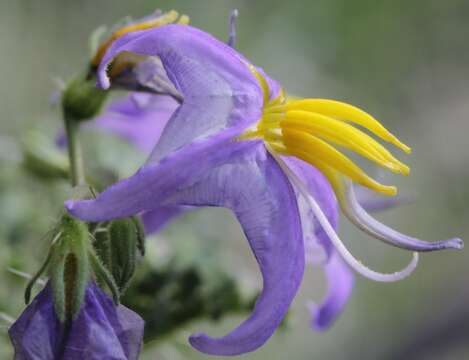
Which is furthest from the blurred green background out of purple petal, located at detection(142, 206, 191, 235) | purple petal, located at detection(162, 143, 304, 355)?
purple petal, located at detection(162, 143, 304, 355)

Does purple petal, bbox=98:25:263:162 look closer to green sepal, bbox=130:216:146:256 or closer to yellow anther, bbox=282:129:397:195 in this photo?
yellow anther, bbox=282:129:397:195

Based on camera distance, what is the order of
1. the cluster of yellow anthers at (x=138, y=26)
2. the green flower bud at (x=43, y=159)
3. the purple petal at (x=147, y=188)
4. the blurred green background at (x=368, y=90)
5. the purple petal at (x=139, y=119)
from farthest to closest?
the blurred green background at (x=368, y=90) → the green flower bud at (x=43, y=159) → the purple petal at (x=139, y=119) → the cluster of yellow anthers at (x=138, y=26) → the purple petal at (x=147, y=188)

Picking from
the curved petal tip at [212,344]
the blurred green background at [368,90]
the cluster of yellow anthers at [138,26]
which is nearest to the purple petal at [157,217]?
the cluster of yellow anthers at [138,26]

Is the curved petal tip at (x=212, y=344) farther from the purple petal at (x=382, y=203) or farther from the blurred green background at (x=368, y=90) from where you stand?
the blurred green background at (x=368, y=90)

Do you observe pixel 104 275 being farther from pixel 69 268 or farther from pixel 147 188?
pixel 147 188

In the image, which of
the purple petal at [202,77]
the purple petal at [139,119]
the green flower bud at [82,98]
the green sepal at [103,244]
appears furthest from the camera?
the purple petal at [139,119]

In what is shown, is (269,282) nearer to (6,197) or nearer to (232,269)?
(232,269)

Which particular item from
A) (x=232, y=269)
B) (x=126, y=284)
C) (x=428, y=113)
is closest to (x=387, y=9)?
(x=428, y=113)

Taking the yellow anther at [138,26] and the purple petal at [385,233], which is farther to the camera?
the yellow anther at [138,26]
